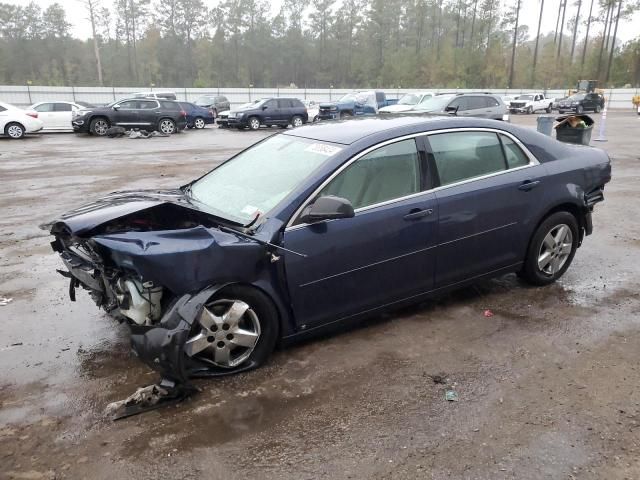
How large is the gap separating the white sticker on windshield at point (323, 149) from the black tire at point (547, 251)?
A: 6.81 feet

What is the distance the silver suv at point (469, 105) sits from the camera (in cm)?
1720

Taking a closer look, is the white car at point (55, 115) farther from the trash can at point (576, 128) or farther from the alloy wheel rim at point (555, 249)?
the alloy wheel rim at point (555, 249)

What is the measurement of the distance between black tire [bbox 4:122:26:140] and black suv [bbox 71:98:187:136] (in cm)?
208

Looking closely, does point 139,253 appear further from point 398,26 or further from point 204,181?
point 398,26

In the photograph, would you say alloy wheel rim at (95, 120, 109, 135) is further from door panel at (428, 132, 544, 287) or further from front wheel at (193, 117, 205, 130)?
door panel at (428, 132, 544, 287)

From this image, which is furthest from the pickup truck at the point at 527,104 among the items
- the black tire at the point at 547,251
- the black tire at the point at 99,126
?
the black tire at the point at 547,251

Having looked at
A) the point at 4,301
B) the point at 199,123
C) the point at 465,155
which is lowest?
the point at 199,123

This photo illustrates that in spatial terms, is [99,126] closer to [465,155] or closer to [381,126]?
[381,126]

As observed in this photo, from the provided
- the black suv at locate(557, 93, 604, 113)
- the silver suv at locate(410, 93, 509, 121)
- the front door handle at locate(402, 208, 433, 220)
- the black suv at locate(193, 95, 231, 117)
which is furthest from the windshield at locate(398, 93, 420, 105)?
the black suv at locate(557, 93, 604, 113)

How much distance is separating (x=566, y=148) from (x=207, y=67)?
78.8 meters

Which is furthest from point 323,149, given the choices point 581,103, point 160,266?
point 581,103

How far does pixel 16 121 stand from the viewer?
20031 mm

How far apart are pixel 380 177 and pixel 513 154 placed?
1.45 meters

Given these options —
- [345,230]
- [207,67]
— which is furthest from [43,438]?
[207,67]
